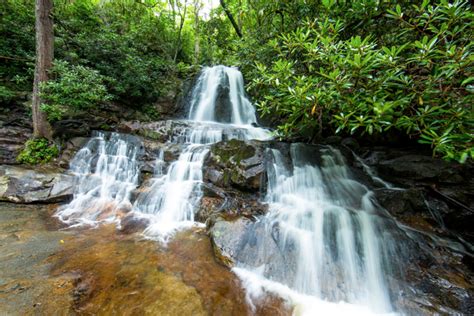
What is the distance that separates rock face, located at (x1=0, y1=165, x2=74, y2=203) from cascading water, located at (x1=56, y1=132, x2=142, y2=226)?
0.88 feet

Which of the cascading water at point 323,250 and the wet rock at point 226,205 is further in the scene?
the wet rock at point 226,205

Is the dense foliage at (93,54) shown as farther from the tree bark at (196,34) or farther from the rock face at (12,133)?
the tree bark at (196,34)

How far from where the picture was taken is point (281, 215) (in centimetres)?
402

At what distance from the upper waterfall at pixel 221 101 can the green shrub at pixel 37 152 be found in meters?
5.31

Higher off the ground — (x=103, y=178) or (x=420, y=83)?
(x=420, y=83)

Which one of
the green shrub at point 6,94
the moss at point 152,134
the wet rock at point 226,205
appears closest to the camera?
the wet rock at point 226,205

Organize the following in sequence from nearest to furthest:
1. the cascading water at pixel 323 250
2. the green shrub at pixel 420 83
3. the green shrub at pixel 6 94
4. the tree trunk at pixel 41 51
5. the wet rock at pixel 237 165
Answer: the green shrub at pixel 420 83 → the cascading water at pixel 323 250 → the wet rock at pixel 237 165 → the tree trunk at pixel 41 51 → the green shrub at pixel 6 94

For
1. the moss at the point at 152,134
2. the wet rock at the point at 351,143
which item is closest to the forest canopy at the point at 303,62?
the wet rock at the point at 351,143

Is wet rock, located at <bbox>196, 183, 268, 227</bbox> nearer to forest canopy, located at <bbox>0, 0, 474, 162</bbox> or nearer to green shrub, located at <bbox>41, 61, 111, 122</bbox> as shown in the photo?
forest canopy, located at <bbox>0, 0, 474, 162</bbox>

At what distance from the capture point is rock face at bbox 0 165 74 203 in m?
4.53

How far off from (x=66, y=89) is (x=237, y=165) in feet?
16.0

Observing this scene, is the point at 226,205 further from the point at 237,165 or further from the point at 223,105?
the point at 223,105

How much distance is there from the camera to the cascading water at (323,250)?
2.71 m

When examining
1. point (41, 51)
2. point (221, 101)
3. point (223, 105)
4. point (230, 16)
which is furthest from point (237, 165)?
point (230, 16)
